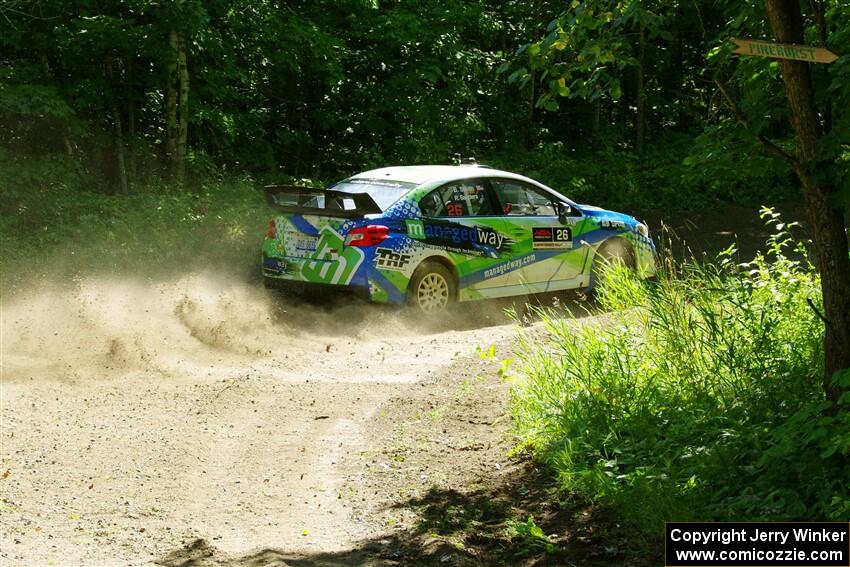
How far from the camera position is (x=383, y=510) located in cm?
619

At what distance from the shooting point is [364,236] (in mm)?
11172

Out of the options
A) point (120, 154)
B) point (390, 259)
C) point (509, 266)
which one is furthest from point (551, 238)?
point (120, 154)

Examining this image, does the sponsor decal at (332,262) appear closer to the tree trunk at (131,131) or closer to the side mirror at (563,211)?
the side mirror at (563,211)

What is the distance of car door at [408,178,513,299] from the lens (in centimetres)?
1177

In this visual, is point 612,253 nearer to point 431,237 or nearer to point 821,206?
point 431,237

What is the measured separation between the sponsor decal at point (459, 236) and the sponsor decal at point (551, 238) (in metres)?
0.42

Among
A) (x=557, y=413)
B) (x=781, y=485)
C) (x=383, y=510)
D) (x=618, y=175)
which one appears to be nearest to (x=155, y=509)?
(x=383, y=510)

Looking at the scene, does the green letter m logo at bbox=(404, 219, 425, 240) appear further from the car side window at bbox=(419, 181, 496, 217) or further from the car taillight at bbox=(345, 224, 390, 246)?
the car taillight at bbox=(345, 224, 390, 246)

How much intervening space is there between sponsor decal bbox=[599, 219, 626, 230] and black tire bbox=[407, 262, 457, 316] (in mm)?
2532

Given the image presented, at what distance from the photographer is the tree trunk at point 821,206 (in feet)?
18.9

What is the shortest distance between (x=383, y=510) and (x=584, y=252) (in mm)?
7650

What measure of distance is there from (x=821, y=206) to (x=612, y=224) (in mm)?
7738

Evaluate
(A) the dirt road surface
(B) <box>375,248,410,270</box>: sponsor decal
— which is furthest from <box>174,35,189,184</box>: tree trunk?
(B) <box>375,248,410,270</box>: sponsor decal

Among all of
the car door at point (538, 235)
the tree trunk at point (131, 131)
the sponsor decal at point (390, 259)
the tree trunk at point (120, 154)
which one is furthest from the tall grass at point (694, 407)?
the tree trunk at point (131, 131)
